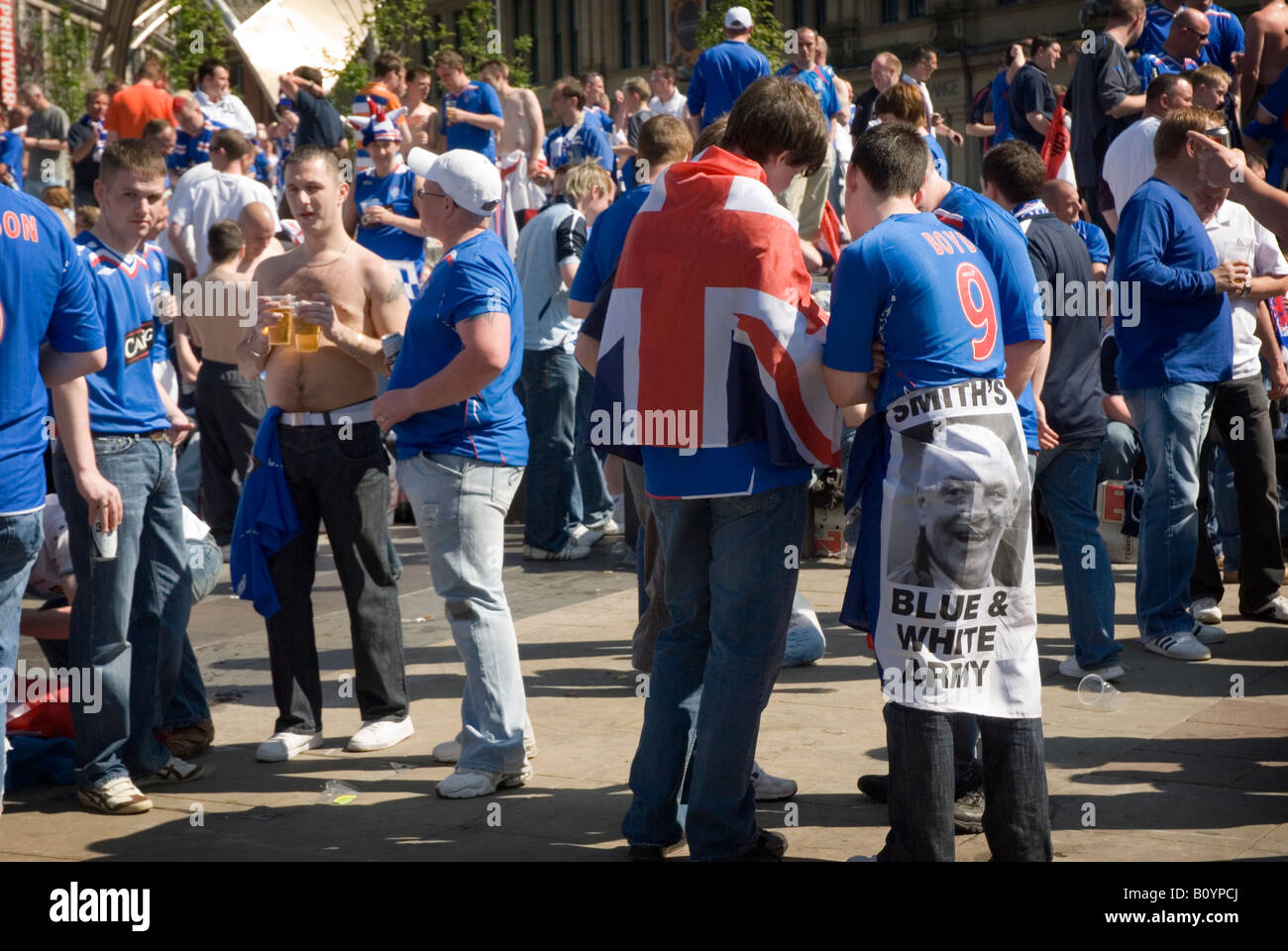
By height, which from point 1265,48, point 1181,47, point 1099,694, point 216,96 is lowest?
point 1099,694

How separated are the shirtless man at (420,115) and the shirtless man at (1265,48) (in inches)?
298

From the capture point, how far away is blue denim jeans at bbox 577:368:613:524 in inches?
405

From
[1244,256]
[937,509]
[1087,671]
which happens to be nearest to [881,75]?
[1244,256]

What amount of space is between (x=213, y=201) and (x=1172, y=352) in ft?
25.6

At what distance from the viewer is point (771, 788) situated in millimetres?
5195

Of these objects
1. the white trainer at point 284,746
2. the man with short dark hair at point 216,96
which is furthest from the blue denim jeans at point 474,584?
the man with short dark hair at point 216,96

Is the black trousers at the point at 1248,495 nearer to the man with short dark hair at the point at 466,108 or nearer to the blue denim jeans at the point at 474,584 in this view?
the blue denim jeans at the point at 474,584

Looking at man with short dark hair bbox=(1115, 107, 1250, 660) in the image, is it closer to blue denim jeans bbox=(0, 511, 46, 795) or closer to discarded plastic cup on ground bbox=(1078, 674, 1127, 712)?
discarded plastic cup on ground bbox=(1078, 674, 1127, 712)

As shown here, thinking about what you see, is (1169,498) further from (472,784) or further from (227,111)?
(227,111)

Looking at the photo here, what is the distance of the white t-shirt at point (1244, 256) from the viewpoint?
7238mm

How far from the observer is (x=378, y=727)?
6.02m

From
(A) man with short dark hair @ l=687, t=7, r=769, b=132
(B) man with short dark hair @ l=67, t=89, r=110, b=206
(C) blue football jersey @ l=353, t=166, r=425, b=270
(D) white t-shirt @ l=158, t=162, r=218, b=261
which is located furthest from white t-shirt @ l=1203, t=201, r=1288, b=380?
(B) man with short dark hair @ l=67, t=89, r=110, b=206

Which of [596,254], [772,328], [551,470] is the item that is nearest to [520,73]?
[551,470]
